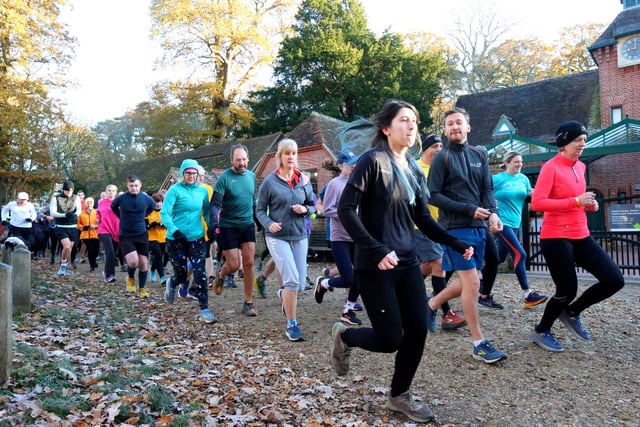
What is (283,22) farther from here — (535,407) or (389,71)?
(535,407)

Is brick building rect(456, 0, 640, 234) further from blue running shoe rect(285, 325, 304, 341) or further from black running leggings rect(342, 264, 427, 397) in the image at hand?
black running leggings rect(342, 264, 427, 397)

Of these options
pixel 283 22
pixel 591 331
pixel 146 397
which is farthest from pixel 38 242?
pixel 283 22

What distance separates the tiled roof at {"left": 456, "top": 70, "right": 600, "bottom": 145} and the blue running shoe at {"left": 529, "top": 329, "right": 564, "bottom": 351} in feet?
79.4

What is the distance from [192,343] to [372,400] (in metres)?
2.48

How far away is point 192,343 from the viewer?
560cm

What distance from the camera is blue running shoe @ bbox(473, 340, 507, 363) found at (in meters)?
4.41

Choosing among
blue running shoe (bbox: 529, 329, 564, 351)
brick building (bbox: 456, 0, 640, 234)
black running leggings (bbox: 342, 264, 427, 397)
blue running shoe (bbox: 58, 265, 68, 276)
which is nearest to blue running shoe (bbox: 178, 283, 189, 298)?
blue running shoe (bbox: 58, 265, 68, 276)

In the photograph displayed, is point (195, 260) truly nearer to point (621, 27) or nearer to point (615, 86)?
point (615, 86)

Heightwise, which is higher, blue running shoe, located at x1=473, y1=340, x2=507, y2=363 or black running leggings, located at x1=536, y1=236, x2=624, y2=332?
black running leggings, located at x1=536, y1=236, x2=624, y2=332

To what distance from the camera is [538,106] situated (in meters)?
29.8

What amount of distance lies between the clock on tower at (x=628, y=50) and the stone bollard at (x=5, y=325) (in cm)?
2890

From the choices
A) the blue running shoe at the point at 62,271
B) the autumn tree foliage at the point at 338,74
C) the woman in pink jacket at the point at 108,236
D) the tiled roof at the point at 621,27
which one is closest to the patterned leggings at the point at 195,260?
the woman in pink jacket at the point at 108,236

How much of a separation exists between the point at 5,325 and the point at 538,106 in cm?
3075

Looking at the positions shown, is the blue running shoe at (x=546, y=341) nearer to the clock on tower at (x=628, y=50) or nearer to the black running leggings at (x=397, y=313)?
the black running leggings at (x=397, y=313)
